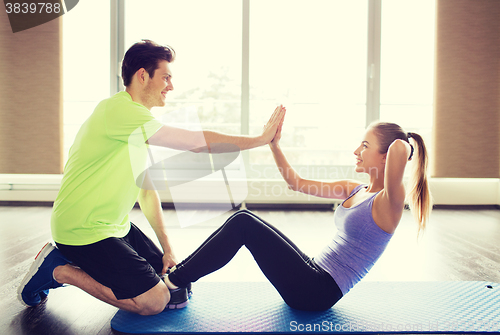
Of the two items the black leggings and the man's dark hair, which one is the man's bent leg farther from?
the man's dark hair

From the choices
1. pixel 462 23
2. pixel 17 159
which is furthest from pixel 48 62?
pixel 462 23

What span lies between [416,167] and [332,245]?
409 mm

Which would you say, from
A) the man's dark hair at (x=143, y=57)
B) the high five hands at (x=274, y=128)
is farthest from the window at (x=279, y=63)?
the man's dark hair at (x=143, y=57)

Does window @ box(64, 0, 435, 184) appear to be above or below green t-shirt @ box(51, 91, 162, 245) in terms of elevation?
above

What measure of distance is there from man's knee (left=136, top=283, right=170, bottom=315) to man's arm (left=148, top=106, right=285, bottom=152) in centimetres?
51

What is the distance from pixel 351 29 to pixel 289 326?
13.0 ft

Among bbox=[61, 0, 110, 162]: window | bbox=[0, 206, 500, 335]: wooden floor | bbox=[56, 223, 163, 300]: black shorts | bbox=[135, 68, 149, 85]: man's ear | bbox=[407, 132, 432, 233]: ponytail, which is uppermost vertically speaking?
bbox=[61, 0, 110, 162]: window

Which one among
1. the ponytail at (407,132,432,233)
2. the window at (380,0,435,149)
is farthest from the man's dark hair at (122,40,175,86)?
the window at (380,0,435,149)

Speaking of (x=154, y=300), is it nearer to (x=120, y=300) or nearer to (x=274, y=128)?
(x=120, y=300)

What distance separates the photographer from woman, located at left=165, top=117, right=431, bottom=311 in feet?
3.59

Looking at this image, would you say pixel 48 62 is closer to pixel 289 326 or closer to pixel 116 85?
pixel 116 85

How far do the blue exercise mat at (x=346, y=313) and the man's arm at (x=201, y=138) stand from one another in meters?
0.62

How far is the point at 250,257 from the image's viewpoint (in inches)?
78.9

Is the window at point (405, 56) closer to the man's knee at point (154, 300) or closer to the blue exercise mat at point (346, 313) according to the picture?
the blue exercise mat at point (346, 313)
